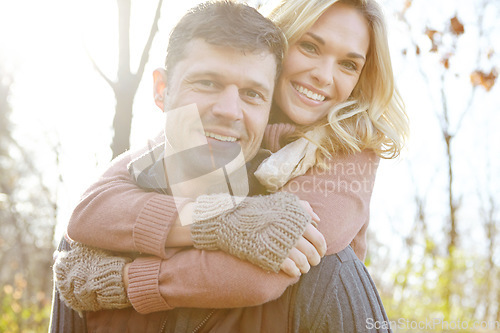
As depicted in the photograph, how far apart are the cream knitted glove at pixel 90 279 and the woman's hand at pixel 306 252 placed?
597mm

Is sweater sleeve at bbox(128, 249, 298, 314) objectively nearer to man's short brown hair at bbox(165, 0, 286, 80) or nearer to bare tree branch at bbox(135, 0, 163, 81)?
man's short brown hair at bbox(165, 0, 286, 80)

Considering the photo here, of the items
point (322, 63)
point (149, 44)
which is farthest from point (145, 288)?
point (149, 44)

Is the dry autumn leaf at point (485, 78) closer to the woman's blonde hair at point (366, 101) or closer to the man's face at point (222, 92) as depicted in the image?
the woman's blonde hair at point (366, 101)

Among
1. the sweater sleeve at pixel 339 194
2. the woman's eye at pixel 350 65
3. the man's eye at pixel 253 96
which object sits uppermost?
the woman's eye at pixel 350 65

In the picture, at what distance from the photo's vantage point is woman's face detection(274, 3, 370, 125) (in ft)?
7.32

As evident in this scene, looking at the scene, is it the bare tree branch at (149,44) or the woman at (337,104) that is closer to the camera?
the woman at (337,104)

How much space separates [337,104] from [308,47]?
0.95 ft

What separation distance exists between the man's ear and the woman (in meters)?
0.48

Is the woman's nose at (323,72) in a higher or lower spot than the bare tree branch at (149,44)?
lower

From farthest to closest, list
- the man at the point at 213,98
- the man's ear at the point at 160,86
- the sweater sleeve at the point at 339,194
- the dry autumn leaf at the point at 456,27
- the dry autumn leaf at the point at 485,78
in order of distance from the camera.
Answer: the dry autumn leaf at the point at 485,78
the dry autumn leaf at the point at 456,27
the man's ear at the point at 160,86
the sweater sleeve at the point at 339,194
the man at the point at 213,98

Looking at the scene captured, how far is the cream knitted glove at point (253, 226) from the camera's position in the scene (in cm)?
166

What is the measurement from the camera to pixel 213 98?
1.94 meters

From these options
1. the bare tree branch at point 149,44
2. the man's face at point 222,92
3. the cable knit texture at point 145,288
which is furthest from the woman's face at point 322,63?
the bare tree branch at point 149,44

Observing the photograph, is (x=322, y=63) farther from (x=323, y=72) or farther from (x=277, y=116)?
(x=277, y=116)
